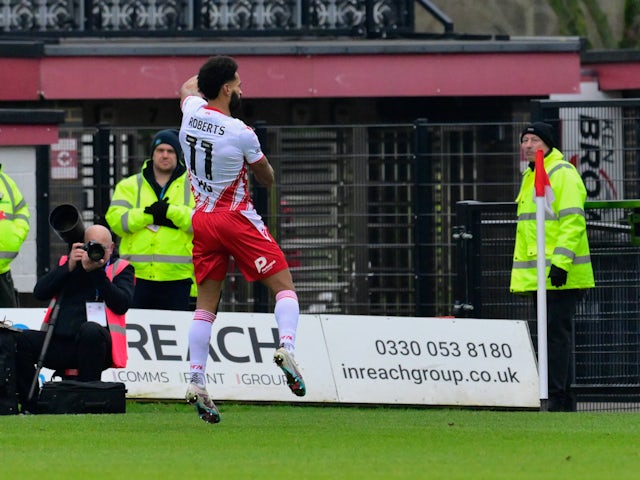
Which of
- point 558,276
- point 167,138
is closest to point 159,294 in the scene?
point 167,138

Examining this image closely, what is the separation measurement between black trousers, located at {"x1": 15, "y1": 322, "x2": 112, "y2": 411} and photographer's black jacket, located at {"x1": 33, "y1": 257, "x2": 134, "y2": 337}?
0.33 feet

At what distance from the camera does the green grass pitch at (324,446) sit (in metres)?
8.50

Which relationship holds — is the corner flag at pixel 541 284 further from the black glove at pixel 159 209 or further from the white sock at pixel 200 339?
the black glove at pixel 159 209

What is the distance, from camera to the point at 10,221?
14586 mm

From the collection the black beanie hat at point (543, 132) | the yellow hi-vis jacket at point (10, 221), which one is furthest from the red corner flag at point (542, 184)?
the yellow hi-vis jacket at point (10, 221)

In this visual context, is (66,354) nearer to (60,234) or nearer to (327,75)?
(60,234)

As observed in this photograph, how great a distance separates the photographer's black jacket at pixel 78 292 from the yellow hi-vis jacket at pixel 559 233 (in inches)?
107

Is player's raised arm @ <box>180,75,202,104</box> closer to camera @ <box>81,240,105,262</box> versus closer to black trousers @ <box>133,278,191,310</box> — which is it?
camera @ <box>81,240,105,262</box>

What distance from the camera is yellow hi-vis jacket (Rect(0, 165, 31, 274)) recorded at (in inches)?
571

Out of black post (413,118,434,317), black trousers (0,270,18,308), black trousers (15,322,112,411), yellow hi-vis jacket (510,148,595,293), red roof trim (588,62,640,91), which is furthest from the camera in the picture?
red roof trim (588,62,640,91)

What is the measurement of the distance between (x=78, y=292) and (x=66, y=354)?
1.36 feet

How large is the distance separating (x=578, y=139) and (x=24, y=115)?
4.64m

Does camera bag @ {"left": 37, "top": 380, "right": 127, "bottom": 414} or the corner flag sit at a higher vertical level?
the corner flag

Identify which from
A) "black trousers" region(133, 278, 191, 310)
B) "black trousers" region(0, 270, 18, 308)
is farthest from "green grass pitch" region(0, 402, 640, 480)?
"black trousers" region(0, 270, 18, 308)
